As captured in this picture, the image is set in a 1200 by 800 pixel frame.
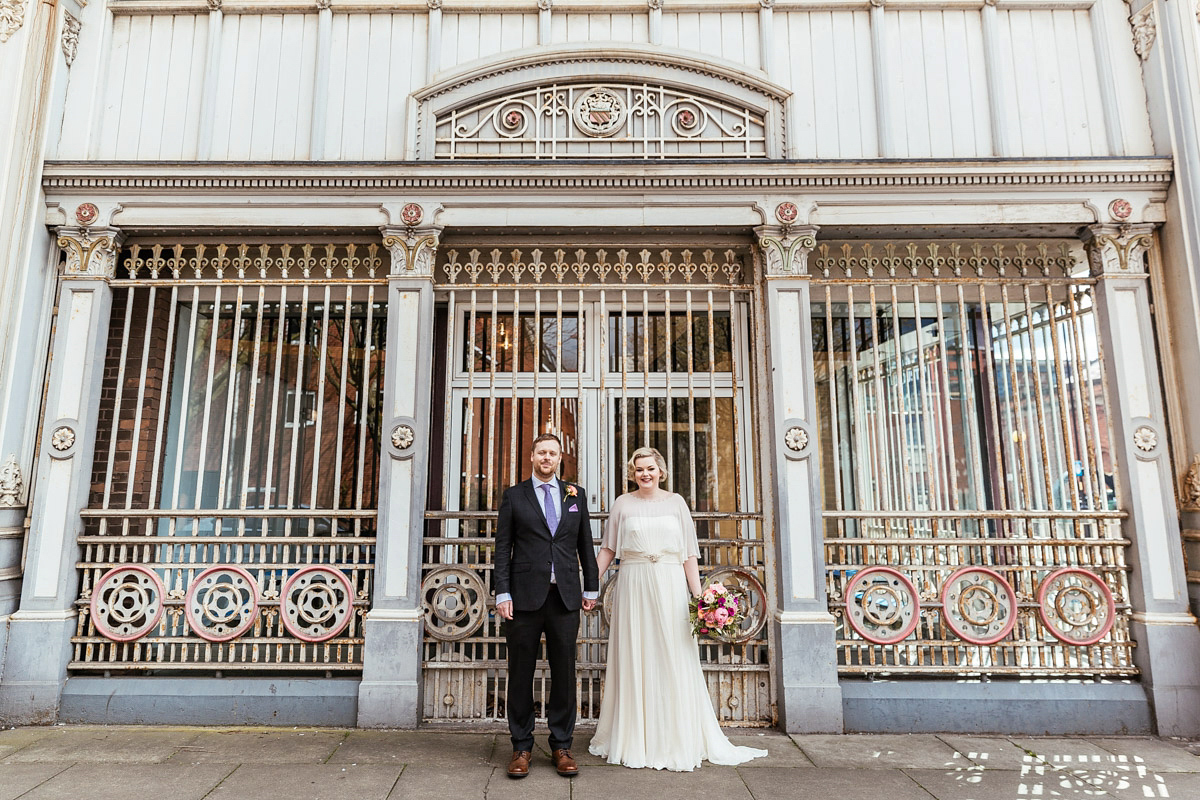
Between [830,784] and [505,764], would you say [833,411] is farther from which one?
[505,764]

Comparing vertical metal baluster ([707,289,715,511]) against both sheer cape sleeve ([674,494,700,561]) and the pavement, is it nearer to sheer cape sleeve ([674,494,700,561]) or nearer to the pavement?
sheer cape sleeve ([674,494,700,561])

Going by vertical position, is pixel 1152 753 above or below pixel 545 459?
below

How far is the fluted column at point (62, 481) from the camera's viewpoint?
4871mm

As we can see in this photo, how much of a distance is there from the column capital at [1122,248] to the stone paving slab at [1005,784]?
12.1 ft

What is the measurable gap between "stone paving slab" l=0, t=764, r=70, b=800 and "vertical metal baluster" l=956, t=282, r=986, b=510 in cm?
646

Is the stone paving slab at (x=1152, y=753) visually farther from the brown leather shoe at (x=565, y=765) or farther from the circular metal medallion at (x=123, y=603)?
the circular metal medallion at (x=123, y=603)

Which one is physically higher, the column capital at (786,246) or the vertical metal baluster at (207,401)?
Answer: the column capital at (786,246)

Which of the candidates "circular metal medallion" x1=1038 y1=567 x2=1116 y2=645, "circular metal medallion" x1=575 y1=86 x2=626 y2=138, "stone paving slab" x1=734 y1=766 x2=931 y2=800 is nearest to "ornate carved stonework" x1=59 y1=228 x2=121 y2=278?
"circular metal medallion" x1=575 y1=86 x2=626 y2=138

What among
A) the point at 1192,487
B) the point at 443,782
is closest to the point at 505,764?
the point at 443,782

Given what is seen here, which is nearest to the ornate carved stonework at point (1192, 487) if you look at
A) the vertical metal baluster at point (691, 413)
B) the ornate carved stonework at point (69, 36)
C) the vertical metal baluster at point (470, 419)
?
the vertical metal baluster at point (691, 413)

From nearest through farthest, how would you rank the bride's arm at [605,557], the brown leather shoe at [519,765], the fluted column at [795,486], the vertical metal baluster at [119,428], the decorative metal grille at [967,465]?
the brown leather shoe at [519,765]
the bride's arm at [605,557]
the fluted column at [795,486]
the decorative metal grille at [967,465]
the vertical metal baluster at [119,428]

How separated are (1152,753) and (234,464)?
7168mm

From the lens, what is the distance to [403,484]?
16.7 ft

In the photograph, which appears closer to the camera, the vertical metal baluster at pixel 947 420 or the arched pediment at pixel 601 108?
the vertical metal baluster at pixel 947 420
